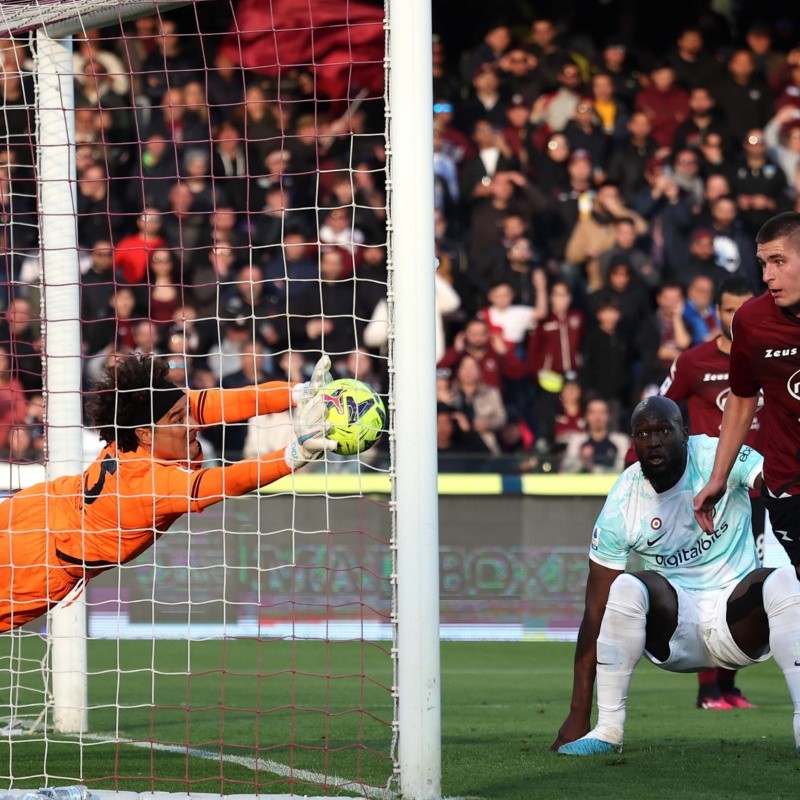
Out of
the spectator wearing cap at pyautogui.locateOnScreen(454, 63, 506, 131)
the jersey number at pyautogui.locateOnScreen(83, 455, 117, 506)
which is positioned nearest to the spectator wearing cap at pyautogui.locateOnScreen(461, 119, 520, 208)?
the spectator wearing cap at pyautogui.locateOnScreen(454, 63, 506, 131)

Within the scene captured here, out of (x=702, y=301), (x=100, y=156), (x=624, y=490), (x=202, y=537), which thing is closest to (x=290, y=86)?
(x=100, y=156)

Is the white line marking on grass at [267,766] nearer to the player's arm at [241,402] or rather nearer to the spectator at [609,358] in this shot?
the player's arm at [241,402]

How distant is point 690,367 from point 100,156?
21.6 ft

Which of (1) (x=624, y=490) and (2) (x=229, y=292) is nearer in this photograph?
(1) (x=624, y=490)

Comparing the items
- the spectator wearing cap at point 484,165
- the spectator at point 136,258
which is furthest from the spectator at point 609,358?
the spectator at point 136,258

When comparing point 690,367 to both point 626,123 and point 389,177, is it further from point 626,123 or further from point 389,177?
point 626,123

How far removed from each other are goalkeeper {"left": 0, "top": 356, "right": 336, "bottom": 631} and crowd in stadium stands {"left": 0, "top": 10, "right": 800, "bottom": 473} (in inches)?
200

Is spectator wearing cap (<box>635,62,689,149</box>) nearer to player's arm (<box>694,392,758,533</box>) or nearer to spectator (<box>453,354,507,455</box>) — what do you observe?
spectator (<box>453,354,507,455</box>)

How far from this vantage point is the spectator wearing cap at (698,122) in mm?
12836

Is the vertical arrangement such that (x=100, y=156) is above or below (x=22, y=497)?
above

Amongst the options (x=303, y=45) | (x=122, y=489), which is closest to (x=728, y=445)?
(x=122, y=489)

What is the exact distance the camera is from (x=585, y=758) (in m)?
5.48

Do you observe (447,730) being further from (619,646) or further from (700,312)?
(700,312)

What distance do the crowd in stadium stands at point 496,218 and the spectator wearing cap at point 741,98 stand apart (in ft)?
0.06
